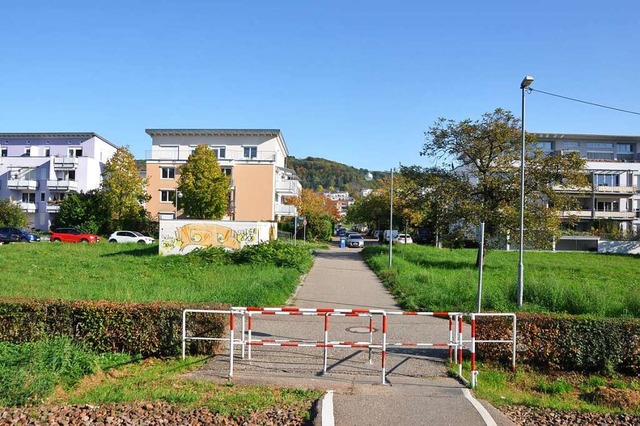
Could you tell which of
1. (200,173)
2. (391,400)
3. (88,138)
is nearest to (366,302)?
(391,400)

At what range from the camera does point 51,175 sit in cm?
6341

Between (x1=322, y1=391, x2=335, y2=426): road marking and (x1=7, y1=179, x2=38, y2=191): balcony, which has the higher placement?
(x1=7, y1=179, x2=38, y2=191): balcony

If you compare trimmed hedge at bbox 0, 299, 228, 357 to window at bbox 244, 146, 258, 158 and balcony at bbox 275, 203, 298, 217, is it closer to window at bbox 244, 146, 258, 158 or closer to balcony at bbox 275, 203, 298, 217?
balcony at bbox 275, 203, 298, 217

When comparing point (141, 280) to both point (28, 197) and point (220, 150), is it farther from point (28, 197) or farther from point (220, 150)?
point (28, 197)

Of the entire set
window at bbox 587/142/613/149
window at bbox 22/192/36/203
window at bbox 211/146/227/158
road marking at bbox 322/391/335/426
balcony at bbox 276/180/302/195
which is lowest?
road marking at bbox 322/391/335/426

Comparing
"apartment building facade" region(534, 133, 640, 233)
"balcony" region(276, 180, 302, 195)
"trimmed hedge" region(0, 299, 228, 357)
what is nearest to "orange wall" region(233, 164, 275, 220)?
"balcony" region(276, 180, 302, 195)

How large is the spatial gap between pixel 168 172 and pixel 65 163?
16.4 meters

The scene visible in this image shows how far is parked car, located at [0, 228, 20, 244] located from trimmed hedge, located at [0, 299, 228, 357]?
40.9 metres

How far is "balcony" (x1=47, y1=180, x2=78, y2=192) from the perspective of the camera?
62.2m

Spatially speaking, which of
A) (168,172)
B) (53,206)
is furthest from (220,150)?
(53,206)

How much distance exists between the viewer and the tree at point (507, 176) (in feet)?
88.8

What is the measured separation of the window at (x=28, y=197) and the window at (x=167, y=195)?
19518mm

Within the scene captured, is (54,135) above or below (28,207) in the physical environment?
above

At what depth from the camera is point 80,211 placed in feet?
172
